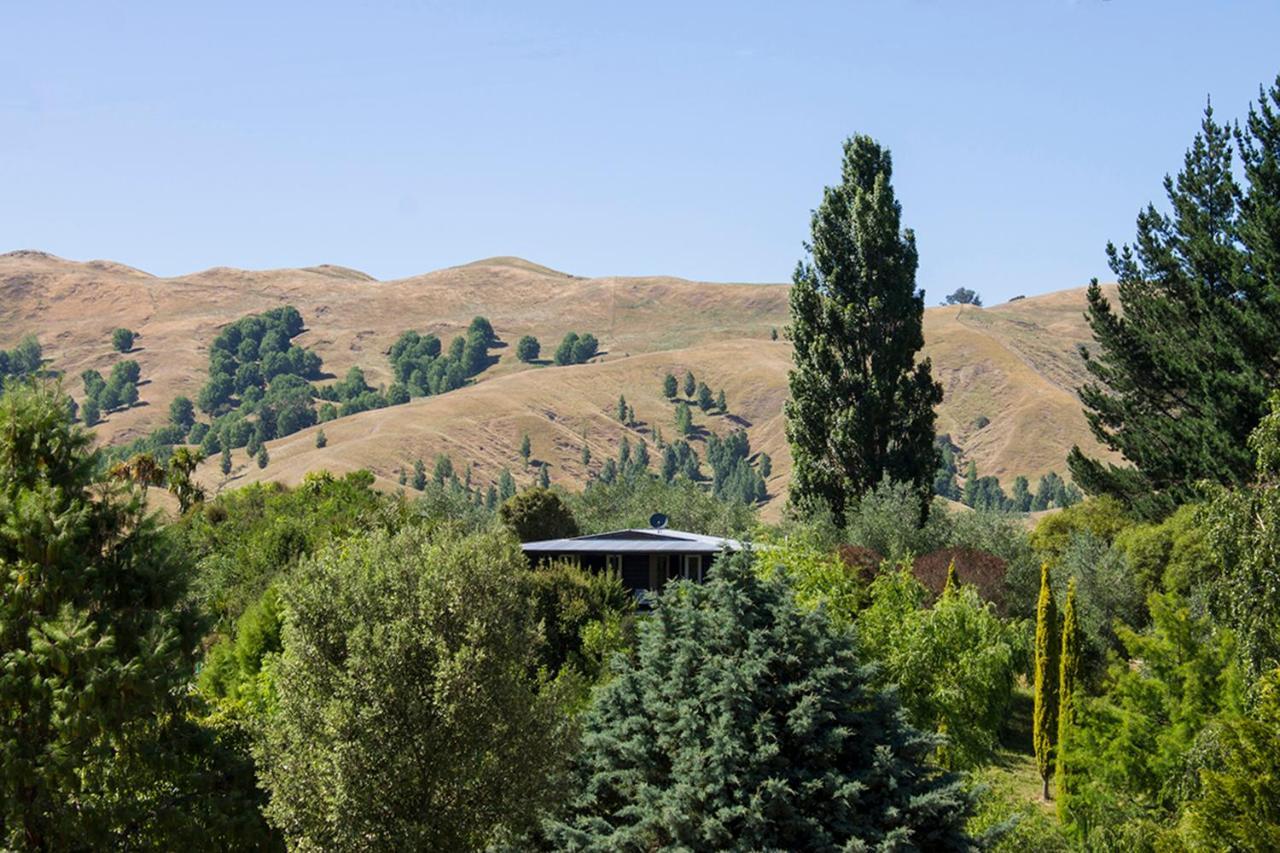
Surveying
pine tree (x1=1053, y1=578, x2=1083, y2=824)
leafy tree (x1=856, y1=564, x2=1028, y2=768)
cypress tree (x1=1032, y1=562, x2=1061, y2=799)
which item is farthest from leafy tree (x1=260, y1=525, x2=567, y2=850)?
cypress tree (x1=1032, y1=562, x2=1061, y2=799)

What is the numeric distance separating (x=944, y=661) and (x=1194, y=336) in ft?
81.5

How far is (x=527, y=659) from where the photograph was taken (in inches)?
905

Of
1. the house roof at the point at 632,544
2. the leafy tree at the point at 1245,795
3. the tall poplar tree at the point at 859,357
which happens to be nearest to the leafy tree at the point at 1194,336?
the tall poplar tree at the point at 859,357

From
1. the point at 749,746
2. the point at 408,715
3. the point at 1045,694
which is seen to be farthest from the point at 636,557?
the point at 749,746

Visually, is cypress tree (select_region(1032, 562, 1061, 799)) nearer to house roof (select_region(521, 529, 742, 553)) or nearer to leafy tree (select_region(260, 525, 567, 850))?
house roof (select_region(521, 529, 742, 553))

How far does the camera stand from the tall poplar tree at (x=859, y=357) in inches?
2232

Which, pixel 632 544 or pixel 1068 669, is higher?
pixel 632 544

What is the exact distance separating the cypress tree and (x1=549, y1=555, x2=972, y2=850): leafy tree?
20.2 metres

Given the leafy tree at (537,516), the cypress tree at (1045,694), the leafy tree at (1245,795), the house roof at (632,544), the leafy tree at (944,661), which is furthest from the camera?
the leafy tree at (537,516)

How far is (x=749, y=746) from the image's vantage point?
20750 millimetres

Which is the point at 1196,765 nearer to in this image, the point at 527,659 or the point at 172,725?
the point at 527,659

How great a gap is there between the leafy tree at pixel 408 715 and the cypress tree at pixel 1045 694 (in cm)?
2314

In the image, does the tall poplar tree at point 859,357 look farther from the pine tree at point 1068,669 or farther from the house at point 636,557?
the pine tree at point 1068,669

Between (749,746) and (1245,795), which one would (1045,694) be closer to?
(1245,795)
